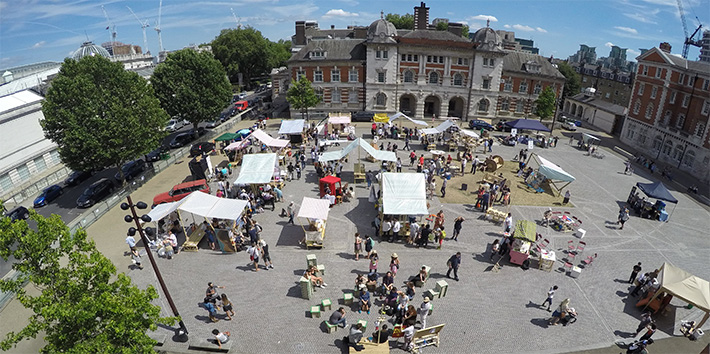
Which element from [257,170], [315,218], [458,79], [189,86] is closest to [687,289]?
[315,218]

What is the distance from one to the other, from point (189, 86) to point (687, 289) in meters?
43.4

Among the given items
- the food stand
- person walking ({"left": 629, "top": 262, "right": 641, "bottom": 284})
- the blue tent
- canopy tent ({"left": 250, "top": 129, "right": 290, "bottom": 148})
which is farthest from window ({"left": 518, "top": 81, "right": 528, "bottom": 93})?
person walking ({"left": 629, "top": 262, "right": 641, "bottom": 284})

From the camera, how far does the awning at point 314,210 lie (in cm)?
1998

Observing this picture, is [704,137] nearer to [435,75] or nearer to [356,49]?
[435,75]

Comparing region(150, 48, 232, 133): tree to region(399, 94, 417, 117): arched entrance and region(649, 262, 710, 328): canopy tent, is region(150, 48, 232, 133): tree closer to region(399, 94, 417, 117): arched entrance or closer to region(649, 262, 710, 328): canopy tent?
region(399, 94, 417, 117): arched entrance

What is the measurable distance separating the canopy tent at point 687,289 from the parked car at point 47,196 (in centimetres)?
4166

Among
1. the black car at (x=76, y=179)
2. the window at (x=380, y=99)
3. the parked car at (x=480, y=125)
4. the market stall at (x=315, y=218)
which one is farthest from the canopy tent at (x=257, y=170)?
the parked car at (x=480, y=125)

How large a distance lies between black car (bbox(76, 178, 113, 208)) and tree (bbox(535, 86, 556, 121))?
4907 cm

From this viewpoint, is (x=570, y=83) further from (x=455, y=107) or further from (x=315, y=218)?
(x=315, y=218)

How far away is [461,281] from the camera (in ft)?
58.1

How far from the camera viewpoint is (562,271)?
1889 centimetres

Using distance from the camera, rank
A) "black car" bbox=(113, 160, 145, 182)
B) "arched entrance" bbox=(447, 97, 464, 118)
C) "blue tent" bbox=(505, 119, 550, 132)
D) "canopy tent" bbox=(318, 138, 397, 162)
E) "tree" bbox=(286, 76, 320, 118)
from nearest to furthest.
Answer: "canopy tent" bbox=(318, 138, 397, 162) < "black car" bbox=(113, 160, 145, 182) < "blue tent" bbox=(505, 119, 550, 132) < "tree" bbox=(286, 76, 320, 118) < "arched entrance" bbox=(447, 97, 464, 118)

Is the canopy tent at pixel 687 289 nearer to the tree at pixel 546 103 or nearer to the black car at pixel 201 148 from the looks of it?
the black car at pixel 201 148

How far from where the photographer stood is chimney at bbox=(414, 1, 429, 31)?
52062 mm
